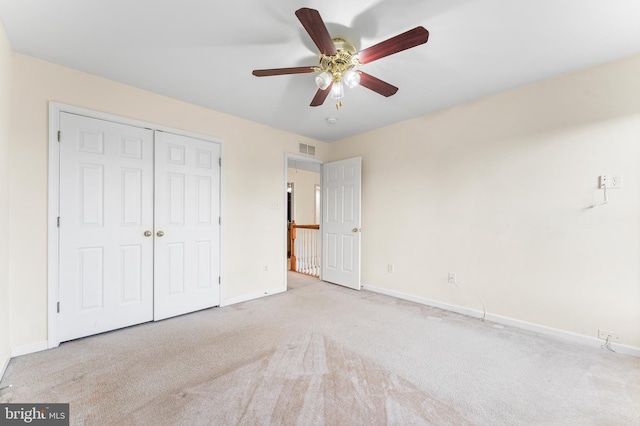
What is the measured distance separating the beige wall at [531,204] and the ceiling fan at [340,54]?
59.2 inches

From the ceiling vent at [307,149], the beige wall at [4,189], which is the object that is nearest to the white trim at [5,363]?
the beige wall at [4,189]

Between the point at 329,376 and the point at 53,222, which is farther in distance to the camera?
the point at 53,222

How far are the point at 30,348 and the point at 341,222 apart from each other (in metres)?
3.67

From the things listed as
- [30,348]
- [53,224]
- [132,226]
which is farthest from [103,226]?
[30,348]

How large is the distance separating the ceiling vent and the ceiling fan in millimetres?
2076

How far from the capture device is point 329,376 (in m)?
1.91

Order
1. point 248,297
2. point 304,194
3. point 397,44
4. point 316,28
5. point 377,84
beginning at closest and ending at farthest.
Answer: point 316,28 < point 397,44 < point 377,84 < point 248,297 < point 304,194

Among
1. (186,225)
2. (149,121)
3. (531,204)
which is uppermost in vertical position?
(149,121)

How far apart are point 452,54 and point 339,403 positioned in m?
2.70

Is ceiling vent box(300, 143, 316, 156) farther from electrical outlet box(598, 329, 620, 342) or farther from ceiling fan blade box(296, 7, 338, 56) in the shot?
electrical outlet box(598, 329, 620, 342)

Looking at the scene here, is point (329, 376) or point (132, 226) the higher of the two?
point (132, 226)

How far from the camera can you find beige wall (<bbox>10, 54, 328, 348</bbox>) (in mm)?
2180

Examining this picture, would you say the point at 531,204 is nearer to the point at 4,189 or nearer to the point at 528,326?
the point at 528,326

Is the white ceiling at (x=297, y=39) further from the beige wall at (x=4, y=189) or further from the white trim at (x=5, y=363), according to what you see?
the white trim at (x=5, y=363)
